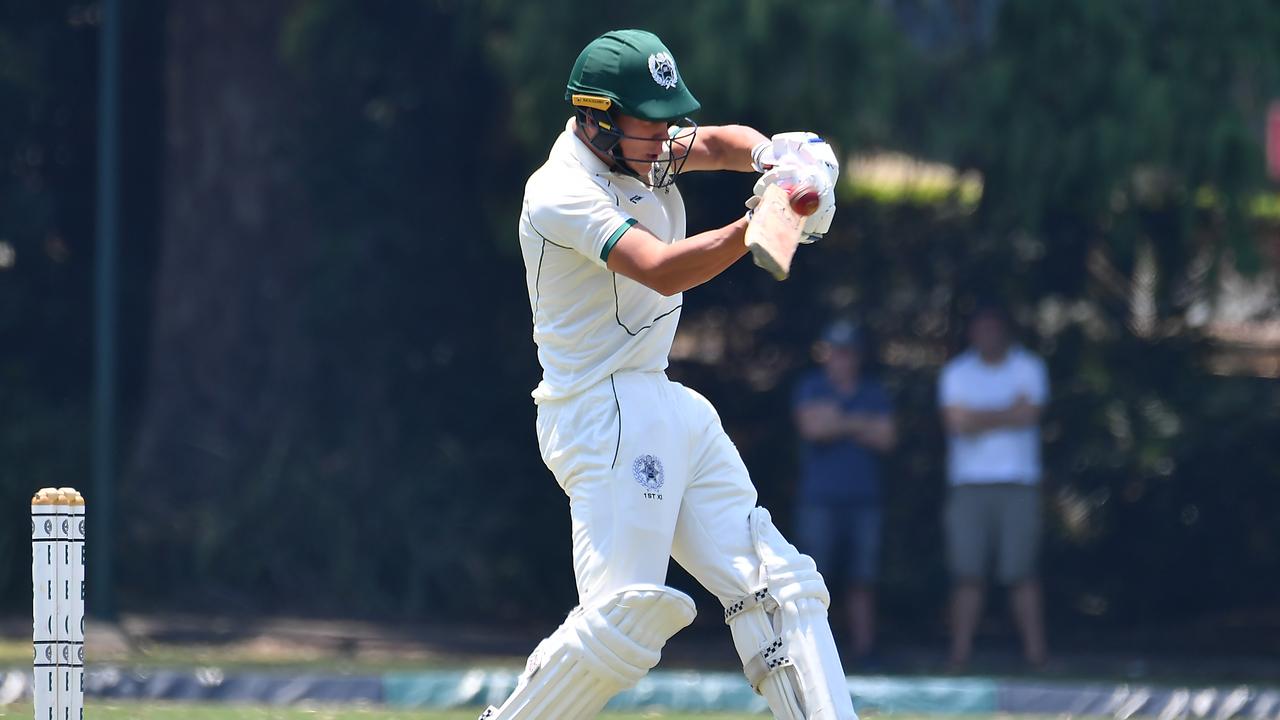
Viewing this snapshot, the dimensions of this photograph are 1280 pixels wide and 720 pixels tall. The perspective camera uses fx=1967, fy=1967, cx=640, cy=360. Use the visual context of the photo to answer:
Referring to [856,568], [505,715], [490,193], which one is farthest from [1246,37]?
[505,715]

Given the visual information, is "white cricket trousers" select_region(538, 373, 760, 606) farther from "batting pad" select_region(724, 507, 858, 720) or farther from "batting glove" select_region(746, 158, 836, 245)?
"batting glove" select_region(746, 158, 836, 245)

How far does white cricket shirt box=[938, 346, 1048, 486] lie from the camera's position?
32.9ft

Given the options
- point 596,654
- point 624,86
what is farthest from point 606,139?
point 596,654

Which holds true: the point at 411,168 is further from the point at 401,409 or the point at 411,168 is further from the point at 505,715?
the point at 505,715

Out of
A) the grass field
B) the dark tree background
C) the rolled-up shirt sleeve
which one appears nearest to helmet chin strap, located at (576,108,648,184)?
the rolled-up shirt sleeve

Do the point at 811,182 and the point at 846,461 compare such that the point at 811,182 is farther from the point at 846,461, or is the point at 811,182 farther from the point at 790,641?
the point at 846,461

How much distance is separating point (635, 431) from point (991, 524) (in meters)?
5.70

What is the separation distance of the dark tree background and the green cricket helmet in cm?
554

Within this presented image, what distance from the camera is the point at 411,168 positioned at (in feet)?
39.4

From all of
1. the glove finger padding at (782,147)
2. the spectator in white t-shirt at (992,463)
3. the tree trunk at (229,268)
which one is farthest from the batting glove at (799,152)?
the tree trunk at (229,268)

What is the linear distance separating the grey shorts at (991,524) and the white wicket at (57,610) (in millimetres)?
6144

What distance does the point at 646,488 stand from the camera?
15.7 ft

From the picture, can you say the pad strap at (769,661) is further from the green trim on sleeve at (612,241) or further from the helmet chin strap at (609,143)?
the helmet chin strap at (609,143)

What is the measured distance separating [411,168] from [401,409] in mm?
1472
